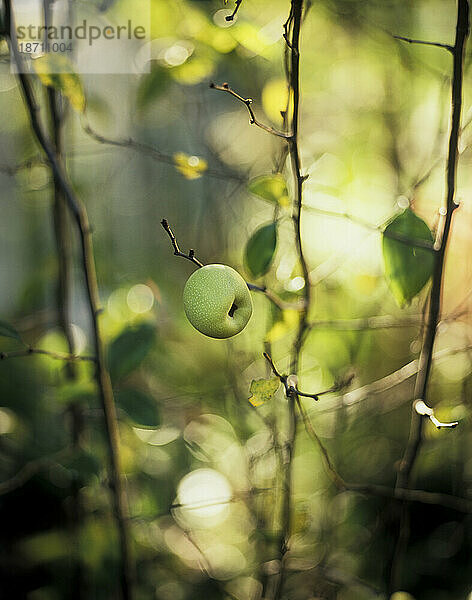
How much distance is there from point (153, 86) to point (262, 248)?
0.21 m

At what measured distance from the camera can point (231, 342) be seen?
59cm

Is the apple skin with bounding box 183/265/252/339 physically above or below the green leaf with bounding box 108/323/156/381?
below

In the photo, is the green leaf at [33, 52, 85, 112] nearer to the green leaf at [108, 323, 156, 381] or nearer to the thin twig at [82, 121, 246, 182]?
the thin twig at [82, 121, 246, 182]

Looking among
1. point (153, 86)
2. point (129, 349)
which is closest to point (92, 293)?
point (129, 349)

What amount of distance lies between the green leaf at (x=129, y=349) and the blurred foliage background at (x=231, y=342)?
8 cm

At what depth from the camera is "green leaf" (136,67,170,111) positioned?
18.9 inches

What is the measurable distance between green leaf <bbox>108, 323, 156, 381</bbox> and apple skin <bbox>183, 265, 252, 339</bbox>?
0.15 meters

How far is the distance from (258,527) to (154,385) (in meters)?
0.19

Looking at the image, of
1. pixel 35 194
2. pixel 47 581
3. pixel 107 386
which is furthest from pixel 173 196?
pixel 47 581

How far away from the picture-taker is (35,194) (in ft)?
1.92

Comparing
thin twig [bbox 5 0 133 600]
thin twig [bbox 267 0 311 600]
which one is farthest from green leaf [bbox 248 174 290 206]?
thin twig [bbox 5 0 133 600]

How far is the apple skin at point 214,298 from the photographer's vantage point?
277 millimetres

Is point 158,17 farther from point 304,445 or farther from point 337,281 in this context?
point 304,445

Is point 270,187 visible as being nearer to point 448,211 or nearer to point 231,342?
point 448,211
